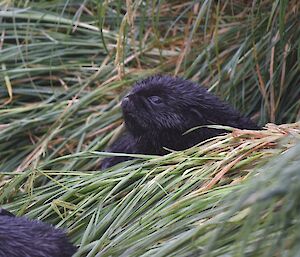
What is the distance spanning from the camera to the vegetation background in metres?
2.32

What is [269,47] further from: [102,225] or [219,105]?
[102,225]

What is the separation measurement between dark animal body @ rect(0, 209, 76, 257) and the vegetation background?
8cm

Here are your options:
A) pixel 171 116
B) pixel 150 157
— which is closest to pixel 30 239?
pixel 150 157

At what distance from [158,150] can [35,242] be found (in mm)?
1073

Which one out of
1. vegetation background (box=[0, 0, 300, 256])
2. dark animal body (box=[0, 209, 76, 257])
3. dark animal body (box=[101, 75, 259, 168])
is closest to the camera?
vegetation background (box=[0, 0, 300, 256])

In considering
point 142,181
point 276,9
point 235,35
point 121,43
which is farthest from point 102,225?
point 235,35

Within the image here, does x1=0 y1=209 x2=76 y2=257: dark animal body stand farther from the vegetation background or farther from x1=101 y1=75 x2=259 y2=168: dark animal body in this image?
x1=101 y1=75 x2=259 y2=168: dark animal body

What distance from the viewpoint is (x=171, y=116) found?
3.71 meters

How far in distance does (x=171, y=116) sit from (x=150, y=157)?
22.3 inches

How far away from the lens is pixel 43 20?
512 centimetres

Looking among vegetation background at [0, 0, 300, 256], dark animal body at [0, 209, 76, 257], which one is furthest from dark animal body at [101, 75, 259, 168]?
dark animal body at [0, 209, 76, 257]

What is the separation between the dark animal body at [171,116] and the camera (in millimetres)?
3699

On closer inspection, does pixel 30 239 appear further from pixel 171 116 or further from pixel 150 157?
pixel 171 116

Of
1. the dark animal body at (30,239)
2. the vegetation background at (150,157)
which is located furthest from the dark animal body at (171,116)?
the dark animal body at (30,239)
